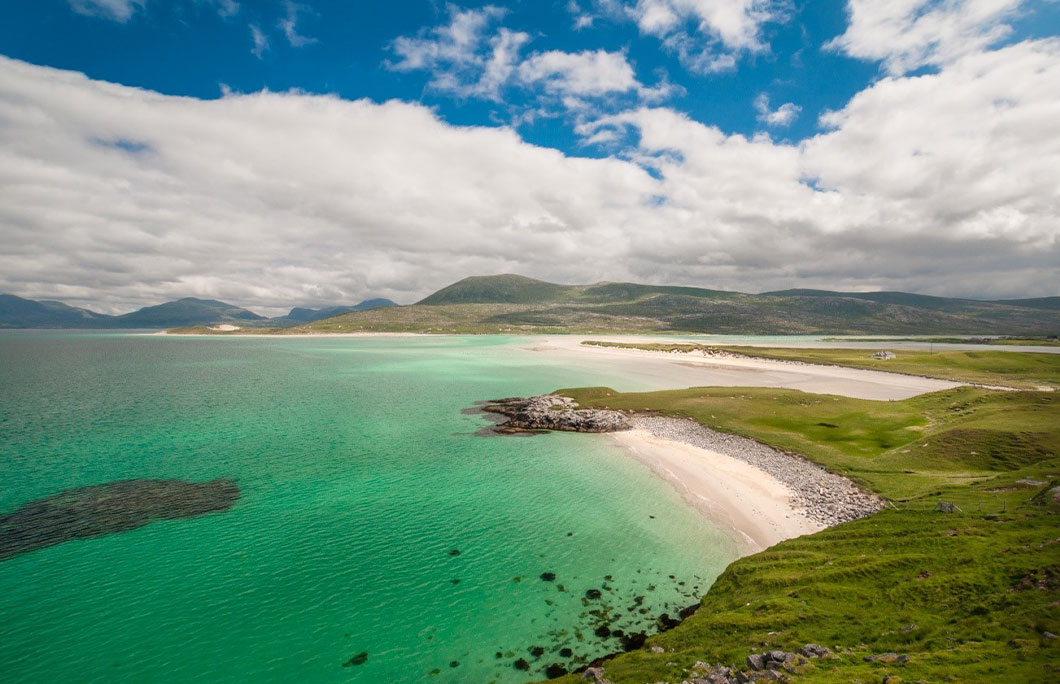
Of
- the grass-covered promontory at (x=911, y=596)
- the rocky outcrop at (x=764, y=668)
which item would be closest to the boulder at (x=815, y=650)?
the rocky outcrop at (x=764, y=668)

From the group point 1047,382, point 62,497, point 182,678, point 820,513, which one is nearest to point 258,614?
point 182,678

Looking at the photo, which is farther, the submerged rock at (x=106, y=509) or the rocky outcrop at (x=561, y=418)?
the rocky outcrop at (x=561, y=418)

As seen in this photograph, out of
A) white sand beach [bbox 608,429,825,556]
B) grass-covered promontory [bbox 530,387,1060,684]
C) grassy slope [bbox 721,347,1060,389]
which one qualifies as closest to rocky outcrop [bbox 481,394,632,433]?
white sand beach [bbox 608,429,825,556]

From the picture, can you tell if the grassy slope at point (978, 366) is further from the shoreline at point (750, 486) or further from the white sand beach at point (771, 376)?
the shoreline at point (750, 486)

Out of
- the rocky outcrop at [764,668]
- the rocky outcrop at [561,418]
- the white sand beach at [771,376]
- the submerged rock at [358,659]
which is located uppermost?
the rocky outcrop at [764,668]

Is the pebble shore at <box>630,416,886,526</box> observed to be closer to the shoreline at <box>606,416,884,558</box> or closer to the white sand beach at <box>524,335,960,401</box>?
the shoreline at <box>606,416,884,558</box>

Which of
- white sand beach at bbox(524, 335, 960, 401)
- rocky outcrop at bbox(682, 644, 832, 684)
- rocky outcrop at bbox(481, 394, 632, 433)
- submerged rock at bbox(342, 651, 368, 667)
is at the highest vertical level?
rocky outcrop at bbox(682, 644, 832, 684)
